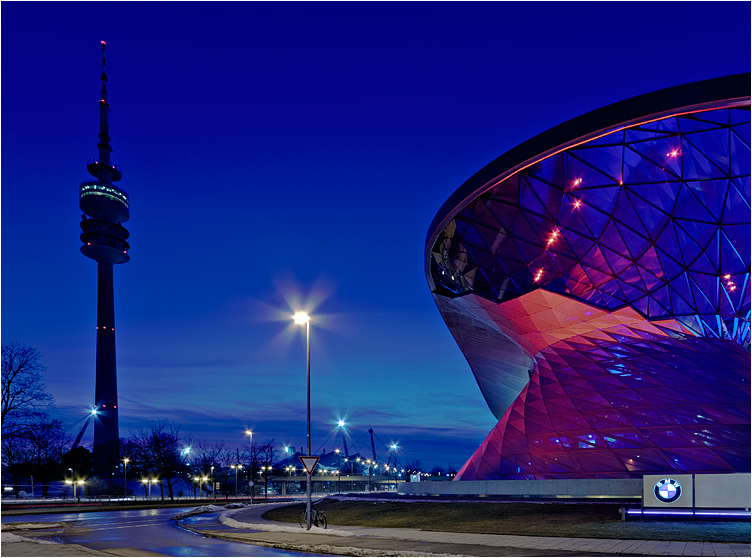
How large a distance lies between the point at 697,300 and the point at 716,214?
7.59m

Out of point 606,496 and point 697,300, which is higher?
point 697,300

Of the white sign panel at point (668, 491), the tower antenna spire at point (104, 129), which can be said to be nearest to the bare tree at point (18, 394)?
the white sign panel at point (668, 491)

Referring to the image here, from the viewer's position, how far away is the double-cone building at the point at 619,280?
2554 centimetres

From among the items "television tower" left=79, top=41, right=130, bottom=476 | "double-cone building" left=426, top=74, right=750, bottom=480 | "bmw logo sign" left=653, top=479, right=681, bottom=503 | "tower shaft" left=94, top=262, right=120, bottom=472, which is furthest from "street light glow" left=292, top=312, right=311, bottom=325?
"tower shaft" left=94, top=262, right=120, bottom=472

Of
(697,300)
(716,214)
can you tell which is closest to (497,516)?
(716,214)

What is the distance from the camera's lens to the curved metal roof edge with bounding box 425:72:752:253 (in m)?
20.7

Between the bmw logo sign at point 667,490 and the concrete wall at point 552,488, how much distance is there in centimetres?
723

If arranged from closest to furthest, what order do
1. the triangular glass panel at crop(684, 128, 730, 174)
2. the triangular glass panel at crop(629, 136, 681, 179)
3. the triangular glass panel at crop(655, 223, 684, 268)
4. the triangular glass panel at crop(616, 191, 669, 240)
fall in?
the triangular glass panel at crop(684, 128, 730, 174) < the triangular glass panel at crop(629, 136, 681, 179) < the triangular glass panel at crop(616, 191, 669, 240) < the triangular glass panel at crop(655, 223, 684, 268)

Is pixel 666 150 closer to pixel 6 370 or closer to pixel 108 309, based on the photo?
pixel 6 370

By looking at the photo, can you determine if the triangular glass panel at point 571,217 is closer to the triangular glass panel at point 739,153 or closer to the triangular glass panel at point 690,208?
the triangular glass panel at point 690,208

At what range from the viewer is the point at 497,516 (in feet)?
74.9

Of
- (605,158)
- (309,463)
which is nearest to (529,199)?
(605,158)

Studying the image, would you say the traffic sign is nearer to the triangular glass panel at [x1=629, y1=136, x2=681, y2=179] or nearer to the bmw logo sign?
the bmw logo sign

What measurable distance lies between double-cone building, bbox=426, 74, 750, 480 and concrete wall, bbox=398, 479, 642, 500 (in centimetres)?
298
